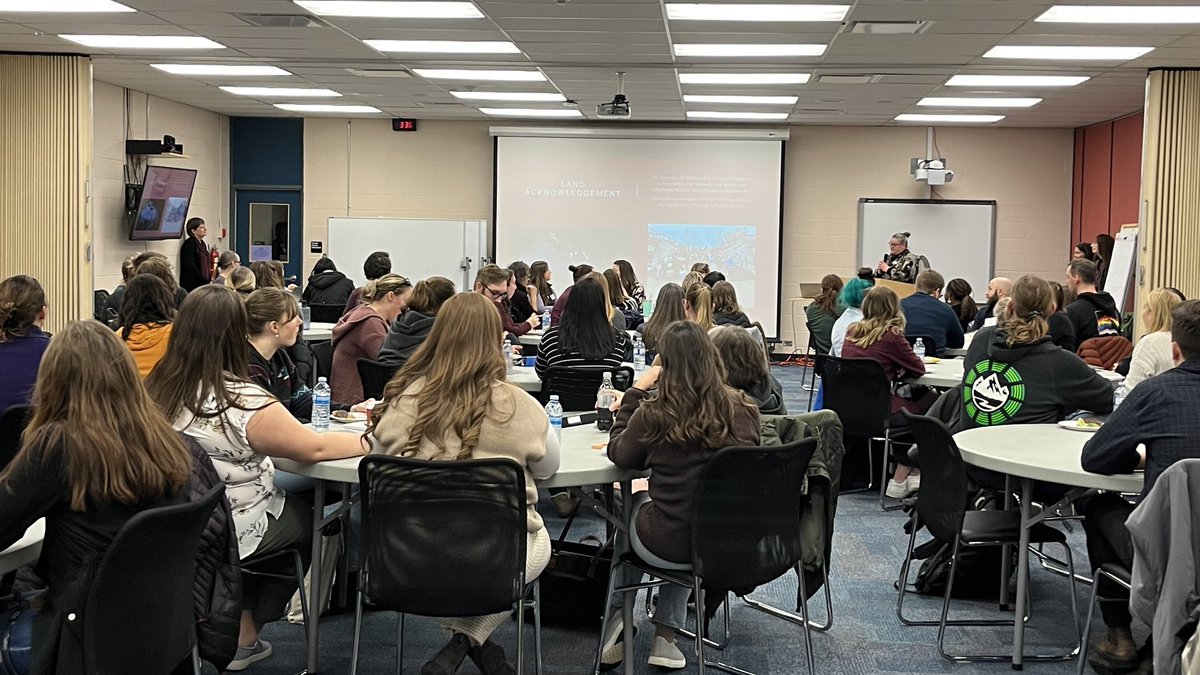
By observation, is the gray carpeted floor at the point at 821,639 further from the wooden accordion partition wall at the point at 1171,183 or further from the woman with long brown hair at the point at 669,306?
the wooden accordion partition wall at the point at 1171,183

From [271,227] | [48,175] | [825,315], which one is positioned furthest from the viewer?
[271,227]

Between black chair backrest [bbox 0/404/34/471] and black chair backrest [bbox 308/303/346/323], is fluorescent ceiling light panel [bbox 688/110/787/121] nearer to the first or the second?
black chair backrest [bbox 308/303/346/323]

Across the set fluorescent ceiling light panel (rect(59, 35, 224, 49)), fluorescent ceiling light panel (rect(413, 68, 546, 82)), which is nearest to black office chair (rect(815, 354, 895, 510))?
fluorescent ceiling light panel (rect(413, 68, 546, 82))

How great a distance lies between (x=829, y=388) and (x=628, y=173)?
819 cm

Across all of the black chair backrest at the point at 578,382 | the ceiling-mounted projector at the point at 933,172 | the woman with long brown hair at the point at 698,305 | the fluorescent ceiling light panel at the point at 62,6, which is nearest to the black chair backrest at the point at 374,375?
the black chair backrest at the point at 578,382

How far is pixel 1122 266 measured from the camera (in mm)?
11594

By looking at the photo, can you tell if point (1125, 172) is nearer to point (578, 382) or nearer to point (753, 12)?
point (753, 12)

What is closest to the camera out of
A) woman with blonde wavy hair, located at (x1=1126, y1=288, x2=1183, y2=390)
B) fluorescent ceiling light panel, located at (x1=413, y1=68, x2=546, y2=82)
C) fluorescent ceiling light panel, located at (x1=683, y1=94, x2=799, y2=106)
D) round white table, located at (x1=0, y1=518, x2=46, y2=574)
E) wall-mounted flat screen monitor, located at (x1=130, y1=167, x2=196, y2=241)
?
round white table, located at (x1=0, y1=518, x2=46, y2=574)

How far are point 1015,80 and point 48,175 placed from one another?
8.40 meters

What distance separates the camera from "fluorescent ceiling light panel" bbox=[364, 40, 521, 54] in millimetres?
8828

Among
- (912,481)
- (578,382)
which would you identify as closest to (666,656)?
(578,382)

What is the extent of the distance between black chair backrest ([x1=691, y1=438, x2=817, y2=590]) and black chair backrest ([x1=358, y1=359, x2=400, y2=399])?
7.93ft

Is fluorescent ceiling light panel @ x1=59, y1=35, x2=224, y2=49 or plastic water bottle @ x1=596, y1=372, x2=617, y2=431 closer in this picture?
plastic water bottle @ x1=596, y1=372, x2=617, y2=431

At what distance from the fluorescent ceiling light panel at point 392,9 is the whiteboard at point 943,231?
8028 mm
